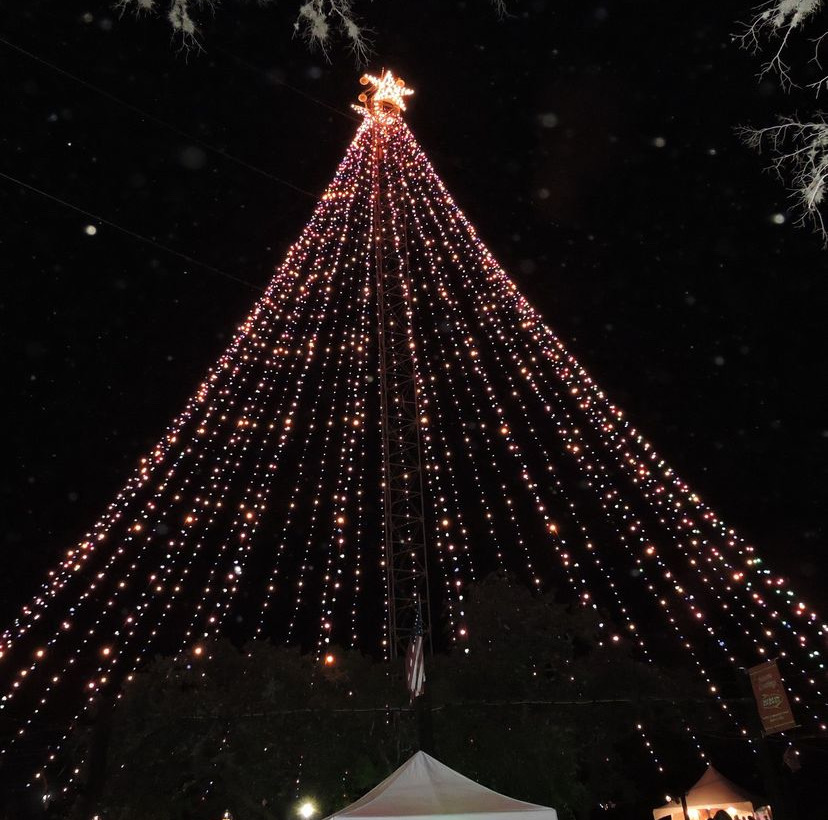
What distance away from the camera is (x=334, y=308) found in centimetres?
1372

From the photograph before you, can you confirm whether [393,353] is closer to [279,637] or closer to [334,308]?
[334,308]

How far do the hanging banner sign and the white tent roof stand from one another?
412cm

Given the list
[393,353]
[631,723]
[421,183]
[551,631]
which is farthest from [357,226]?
[631,723]

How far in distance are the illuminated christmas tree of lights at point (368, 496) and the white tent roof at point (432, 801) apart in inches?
158

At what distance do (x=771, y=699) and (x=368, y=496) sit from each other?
12301mm

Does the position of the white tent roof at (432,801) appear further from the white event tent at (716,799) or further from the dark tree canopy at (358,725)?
the white event tent at (716,799)

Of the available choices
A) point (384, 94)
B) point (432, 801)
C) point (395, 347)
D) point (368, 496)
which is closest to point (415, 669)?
point (432, 801)

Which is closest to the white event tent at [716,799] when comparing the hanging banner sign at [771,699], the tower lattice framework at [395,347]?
the hanging banner sign at [771,699]

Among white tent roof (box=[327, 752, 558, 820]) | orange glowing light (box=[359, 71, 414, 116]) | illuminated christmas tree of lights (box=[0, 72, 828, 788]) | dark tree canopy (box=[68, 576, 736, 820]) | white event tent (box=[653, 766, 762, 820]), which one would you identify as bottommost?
white tent roof (box=[327, 752, 558, 820])

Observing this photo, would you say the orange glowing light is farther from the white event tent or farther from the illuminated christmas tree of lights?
the white event tent

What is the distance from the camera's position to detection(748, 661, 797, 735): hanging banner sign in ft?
26.3

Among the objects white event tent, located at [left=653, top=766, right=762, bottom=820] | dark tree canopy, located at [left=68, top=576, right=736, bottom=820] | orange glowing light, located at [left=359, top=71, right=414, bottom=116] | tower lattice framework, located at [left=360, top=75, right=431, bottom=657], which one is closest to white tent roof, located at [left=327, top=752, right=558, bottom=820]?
dark tree canopy, located at [left=68, top=576, right=736, bottom=820]

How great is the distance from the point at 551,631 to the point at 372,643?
13121 millimetres

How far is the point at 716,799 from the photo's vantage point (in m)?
11.8
